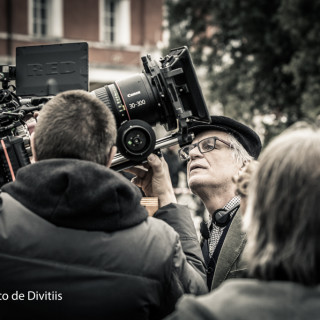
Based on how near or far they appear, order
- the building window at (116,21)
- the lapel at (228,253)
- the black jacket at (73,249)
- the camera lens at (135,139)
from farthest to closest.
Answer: the building window at (116,21), the lapel at (228,253), the camera lens at (135,139), the black jacket at (73,249)

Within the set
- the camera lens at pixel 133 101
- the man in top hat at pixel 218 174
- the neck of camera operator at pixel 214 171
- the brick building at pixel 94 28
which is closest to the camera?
the camera lens at pixel 133 101

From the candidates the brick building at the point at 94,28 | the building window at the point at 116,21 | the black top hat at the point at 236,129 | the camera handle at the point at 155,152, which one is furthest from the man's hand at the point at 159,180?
the building window at the point at 116,21

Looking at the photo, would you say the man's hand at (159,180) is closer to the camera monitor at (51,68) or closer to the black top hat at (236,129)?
the camera monitor at (51,68)

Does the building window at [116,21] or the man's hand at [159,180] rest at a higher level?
the building window at [116,21]

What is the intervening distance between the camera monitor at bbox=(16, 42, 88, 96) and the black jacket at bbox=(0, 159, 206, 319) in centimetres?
83

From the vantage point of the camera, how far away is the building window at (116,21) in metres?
18.3

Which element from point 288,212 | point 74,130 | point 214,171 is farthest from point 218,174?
point 288,212

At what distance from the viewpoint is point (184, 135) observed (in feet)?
7.73

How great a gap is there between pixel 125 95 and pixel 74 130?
0.63m

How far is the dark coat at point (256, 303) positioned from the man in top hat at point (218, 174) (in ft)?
4.14

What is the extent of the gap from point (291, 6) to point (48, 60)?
6115 mm

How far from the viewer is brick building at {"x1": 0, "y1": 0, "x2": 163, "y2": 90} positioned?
16625mm

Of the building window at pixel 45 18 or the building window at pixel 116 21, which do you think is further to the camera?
the building window at pixel 116 21

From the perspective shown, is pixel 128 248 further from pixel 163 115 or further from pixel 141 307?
pixel 163 115
